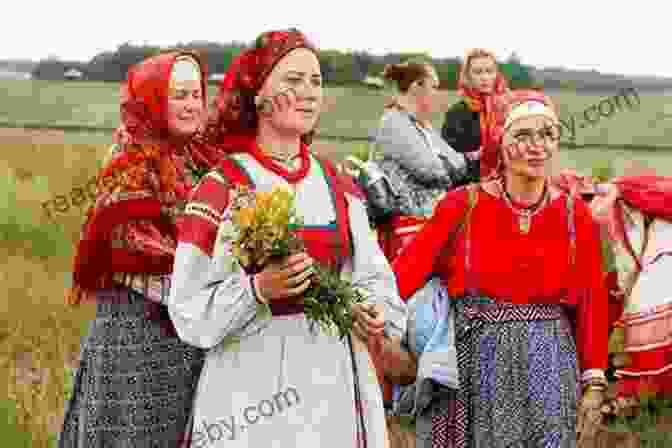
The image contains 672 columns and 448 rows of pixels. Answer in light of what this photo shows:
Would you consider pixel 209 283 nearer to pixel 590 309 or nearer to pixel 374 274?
pixel 374 274

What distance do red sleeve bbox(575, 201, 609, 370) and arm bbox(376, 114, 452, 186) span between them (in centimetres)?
281

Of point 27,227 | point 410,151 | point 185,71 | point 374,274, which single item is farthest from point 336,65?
point 374,274

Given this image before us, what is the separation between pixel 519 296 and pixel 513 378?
0.98ft

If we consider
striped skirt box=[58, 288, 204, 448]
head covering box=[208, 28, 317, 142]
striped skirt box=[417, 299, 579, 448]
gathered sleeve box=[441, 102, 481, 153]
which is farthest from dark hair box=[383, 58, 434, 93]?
head covering box=[208, 28, 317, 142]

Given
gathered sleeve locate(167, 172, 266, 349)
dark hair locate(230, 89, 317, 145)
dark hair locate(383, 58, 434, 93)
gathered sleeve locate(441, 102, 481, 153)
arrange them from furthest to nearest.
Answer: gathered sleeve locate(441, 102, 481, 153) < dark hair locate(383, 58, 434, 93) < dark hair locate(230, 89, 317, 145) < gathered sleeve locate(167, 172, 266, 349)

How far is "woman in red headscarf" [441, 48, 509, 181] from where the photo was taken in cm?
817

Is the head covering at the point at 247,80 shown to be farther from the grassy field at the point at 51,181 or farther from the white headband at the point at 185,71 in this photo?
the grassy field at the point at 51,181

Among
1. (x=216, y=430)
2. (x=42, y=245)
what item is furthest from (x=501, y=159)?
(x=42, y=245)

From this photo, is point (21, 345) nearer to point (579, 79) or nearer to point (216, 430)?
point (216, 430)

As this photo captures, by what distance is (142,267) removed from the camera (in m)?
4.62

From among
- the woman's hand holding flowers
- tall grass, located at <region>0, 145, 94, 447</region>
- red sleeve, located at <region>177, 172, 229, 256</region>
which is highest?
red sleeve, located at <region>177, 172, 229, 256</region>

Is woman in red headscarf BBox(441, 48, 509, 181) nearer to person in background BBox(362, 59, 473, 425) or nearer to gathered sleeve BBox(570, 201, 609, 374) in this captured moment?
person in background BBox(362, 59, 473, 425)

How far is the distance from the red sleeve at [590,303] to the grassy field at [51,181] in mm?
2862

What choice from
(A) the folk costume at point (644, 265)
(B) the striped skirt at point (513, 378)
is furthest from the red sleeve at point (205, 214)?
(A) the folk costume at point (644, 265)
